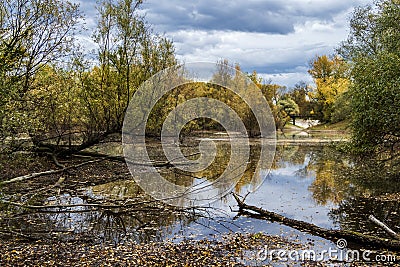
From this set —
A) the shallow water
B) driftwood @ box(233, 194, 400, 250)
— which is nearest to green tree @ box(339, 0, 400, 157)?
the shallow water

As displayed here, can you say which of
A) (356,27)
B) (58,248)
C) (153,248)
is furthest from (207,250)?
(356,27)

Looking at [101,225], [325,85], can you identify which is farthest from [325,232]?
[325,85]

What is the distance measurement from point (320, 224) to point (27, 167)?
8.08 metres

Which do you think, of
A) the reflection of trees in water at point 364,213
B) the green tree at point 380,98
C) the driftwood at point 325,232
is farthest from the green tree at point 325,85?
the driftwood at point 325,232

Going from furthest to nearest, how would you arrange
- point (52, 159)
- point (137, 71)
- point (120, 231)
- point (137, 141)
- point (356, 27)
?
point (356, 27), point (137, 141), point (137, 71), point (52, 159), point (120, 231)

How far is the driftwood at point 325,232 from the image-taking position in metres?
5.36

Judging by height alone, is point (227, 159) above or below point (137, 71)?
below

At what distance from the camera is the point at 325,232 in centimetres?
605

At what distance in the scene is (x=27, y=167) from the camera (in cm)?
1049

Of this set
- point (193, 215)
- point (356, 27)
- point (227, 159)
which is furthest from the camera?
point (356, 27)

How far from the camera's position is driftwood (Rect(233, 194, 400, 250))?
5.36 m

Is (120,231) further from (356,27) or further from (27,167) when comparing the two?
(356,27)

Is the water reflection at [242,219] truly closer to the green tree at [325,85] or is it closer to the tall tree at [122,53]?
the tall tree at [122,53]

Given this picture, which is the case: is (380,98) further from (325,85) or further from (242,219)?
(325,85)
